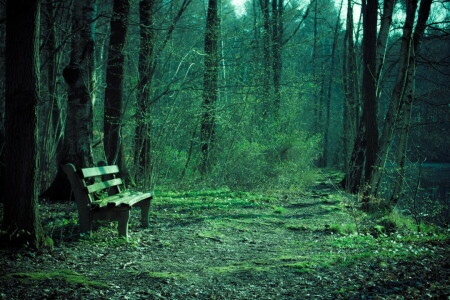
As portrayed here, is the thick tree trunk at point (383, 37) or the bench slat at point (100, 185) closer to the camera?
the bench slat at point (100, 185)

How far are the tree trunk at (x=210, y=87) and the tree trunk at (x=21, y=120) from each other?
543cm

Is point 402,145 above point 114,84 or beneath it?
beneath

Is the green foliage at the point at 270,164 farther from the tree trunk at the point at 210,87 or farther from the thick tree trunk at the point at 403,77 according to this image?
the thick tree trunk at the point at 403,77

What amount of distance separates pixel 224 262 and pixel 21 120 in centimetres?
289

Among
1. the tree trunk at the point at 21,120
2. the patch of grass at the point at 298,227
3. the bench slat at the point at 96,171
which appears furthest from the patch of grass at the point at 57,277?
the patch of grass at the point at 298,227

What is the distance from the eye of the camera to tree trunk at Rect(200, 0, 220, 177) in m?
10.2

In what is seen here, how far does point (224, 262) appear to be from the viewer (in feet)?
16.7

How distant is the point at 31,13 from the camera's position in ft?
14.3

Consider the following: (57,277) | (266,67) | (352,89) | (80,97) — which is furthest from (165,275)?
(352,89)

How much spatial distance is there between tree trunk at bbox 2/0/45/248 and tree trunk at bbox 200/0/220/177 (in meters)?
5.43

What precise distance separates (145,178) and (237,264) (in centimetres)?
487

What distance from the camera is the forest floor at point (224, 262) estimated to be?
3.65 m

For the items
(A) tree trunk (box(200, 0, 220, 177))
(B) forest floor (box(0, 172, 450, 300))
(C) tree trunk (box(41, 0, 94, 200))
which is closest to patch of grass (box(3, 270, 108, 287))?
(B) forest floor (box(0, 172, 450, 300))

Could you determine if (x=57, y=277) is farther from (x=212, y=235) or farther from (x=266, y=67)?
(x=266, y=67)
